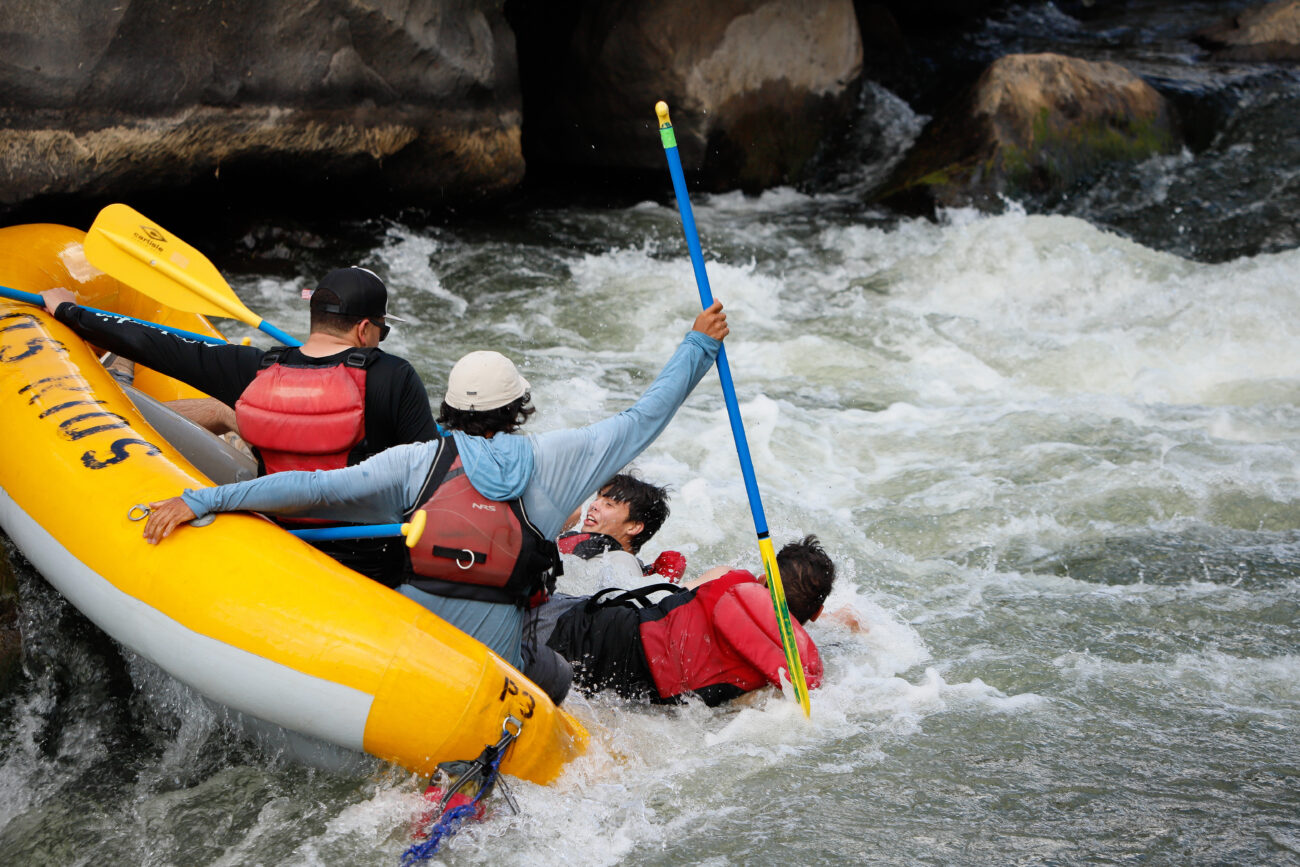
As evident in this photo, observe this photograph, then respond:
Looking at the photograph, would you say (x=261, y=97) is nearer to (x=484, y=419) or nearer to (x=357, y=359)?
(x=357, y=359)

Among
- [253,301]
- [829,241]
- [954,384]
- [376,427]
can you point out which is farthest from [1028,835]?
[829,241]

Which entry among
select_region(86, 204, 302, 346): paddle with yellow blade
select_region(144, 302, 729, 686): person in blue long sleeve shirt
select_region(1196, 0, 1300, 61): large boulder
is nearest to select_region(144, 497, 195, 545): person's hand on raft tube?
select_region(144, 302, 729, 686): person in blue long sleeve shirt

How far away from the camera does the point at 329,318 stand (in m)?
2.76

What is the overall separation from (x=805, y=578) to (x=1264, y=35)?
879 cm

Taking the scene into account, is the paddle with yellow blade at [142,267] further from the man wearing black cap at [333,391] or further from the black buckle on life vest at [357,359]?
the black buckle on life vest at [357,359]

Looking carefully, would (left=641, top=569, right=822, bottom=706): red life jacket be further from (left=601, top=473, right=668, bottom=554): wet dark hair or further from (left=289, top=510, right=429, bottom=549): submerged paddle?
(left=289, top=510, right=429, bottom=549): submerged paddle

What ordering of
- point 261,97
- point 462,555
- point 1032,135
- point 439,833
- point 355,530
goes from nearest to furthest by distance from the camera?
point 439,833 → point 462,555 → point 355,530 → point 261,97 → point 1032,135

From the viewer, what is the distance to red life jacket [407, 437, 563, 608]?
2469mm

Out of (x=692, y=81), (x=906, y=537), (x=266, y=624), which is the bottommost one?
(x=906, y=537)

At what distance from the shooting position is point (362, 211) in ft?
23.5

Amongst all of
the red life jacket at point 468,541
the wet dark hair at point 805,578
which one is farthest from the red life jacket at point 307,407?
the wet dark hair at point 805,578

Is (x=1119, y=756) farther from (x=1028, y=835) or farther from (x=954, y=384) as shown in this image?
(x=954, y=384)

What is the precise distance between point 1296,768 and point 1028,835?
79 centimetres

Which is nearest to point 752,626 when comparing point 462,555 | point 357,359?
point 462,555
